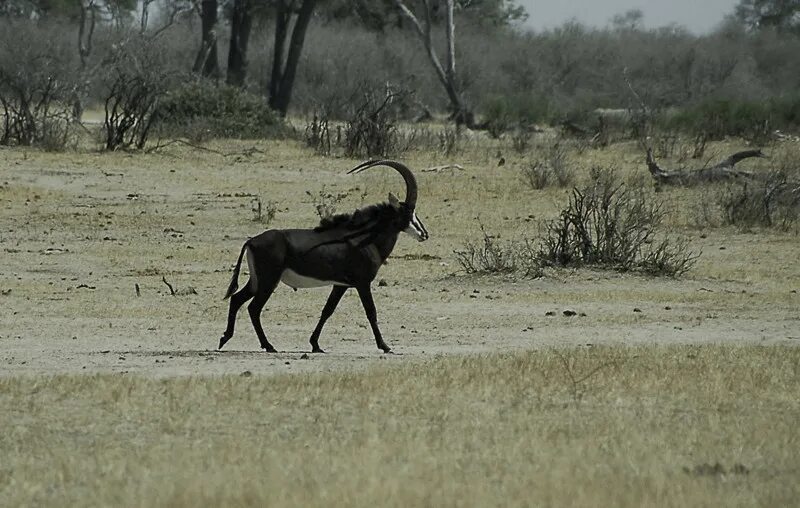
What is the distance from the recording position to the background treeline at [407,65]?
32.7m

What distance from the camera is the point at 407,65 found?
185ft

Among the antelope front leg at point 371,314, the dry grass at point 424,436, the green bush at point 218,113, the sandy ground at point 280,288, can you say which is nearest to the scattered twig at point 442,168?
the sandy ground at point 280,288

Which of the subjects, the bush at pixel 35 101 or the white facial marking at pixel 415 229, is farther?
the bush at pixel 35 101

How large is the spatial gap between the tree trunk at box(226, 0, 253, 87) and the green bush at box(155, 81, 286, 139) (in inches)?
277

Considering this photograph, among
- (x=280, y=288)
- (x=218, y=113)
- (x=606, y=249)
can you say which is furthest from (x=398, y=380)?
(x=218, y=113)

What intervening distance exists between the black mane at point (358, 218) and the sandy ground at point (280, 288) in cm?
95

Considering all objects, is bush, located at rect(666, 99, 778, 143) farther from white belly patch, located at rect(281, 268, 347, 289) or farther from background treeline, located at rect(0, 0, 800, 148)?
white belly patch, located at rect(281, 268, 347, 289)

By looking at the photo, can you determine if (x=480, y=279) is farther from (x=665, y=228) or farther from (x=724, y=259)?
(x=665, y=228)

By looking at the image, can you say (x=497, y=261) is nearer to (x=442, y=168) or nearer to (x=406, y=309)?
(x=406, y=309)

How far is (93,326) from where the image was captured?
43.8 feet

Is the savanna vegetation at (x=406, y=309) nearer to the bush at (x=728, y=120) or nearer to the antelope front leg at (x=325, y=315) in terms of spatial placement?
the bush at (x=728, y=120)

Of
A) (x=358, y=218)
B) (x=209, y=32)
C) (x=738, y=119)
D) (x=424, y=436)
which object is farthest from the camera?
(x=209, y=32)

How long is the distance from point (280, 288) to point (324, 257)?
4.78 metres

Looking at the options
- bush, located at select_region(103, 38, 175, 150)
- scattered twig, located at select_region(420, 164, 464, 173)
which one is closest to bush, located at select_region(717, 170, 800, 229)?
scattered twig, located at select_region(420, 164, 464, 173)
